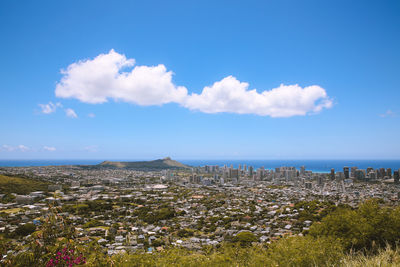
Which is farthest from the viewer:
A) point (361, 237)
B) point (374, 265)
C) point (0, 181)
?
point (0, 181)

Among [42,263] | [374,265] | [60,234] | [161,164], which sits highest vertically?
[60,234]

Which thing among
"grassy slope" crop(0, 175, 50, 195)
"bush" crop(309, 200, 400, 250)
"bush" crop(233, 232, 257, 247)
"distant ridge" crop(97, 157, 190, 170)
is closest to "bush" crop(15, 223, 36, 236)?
"bush" crop(233, 232, 257, 247)

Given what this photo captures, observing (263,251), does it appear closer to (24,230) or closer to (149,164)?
(24,230)

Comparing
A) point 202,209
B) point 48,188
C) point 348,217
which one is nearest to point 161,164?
point 48,188

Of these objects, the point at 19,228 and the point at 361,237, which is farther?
the point at 19,228

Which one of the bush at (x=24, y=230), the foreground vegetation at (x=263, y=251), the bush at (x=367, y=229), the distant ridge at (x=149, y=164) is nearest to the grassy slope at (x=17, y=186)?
the bush at (x=24, y=230)

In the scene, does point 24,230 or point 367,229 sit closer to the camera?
point 367,229

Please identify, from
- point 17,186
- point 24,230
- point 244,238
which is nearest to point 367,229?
point 244,238

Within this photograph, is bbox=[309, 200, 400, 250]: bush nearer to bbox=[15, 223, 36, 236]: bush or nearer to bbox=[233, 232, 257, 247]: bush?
bbox=[233, 232, 257, 247]: bush

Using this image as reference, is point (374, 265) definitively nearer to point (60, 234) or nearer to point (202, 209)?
point (60, 234)
